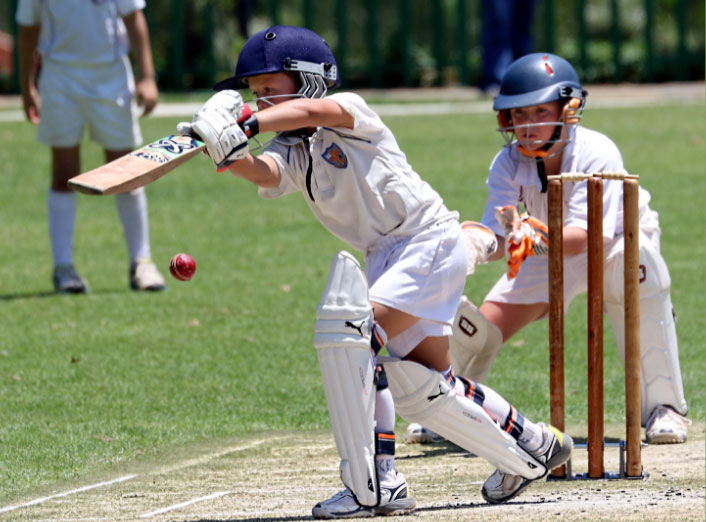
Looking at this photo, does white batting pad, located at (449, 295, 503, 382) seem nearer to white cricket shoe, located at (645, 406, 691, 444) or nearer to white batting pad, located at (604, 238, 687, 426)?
white batting pad, located at (604, 238, 687, 426)

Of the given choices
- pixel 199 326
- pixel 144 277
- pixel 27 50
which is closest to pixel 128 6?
pixel 27 50

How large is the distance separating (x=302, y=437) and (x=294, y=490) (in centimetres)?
109

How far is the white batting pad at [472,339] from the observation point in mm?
5984

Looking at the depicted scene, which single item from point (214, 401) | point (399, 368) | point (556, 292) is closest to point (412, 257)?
point (399, 368)

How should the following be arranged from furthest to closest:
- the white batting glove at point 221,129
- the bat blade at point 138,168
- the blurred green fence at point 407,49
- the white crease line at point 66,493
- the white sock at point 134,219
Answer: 1. the blurred green fence at point 407,49
2. the white sock at point 134,219
3. the white crease line at point 66,493
4. the white batting glove at point 221,129
5. the bat blade at point 138,168

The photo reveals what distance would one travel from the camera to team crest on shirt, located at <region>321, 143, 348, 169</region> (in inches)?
177

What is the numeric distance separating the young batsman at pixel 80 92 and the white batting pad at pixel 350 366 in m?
5.24

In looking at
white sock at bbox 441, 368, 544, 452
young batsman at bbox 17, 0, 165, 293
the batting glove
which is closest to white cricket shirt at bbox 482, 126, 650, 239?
the batting glove

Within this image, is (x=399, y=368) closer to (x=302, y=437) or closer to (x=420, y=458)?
(x=420, y=458)

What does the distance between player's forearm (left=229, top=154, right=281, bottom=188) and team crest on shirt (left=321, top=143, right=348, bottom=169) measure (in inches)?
7.2

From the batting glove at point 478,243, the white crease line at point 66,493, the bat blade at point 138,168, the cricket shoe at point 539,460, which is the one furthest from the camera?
the batting glove at point 478,243

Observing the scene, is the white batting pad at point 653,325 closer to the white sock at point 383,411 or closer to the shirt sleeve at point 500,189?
the shirt sleeve at point 500,189

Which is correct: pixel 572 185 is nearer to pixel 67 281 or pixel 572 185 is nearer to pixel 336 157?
pixel 336 157

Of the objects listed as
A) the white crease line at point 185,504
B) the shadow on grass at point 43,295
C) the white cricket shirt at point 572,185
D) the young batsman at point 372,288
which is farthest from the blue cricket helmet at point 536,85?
the shadow on grass at point 43,295
